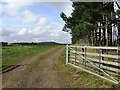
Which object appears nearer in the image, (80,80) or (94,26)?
(80,80)

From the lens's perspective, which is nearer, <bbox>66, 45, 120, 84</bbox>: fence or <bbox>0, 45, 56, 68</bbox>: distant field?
<bbox>66, 45, 120, 84</bbox>: fence

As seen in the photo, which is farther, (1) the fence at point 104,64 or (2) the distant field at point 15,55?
(2) the distant field at point 15,55

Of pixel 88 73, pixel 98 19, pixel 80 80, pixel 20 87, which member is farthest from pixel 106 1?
pixel 20 87

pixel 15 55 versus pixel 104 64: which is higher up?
pixel 104 64

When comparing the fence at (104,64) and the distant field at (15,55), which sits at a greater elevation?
the fence at (104,64)

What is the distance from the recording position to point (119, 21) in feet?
89.5

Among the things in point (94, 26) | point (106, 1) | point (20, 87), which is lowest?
point (20, 87)

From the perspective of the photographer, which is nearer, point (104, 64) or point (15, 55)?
point (104, 64)

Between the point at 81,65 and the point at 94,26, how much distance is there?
1276cm

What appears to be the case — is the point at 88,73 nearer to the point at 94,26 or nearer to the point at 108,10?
the point at 108,10

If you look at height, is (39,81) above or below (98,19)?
below

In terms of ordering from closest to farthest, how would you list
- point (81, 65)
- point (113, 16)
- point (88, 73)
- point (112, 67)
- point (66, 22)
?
point (112, 67) < point (88, 73) < point (81, 65) < point (113, 16) < point (66, 22)

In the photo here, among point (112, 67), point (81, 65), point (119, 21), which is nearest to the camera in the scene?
point (112, 67)

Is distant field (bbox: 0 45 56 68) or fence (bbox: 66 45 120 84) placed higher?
fence (bbox: 66 45 120 84)
